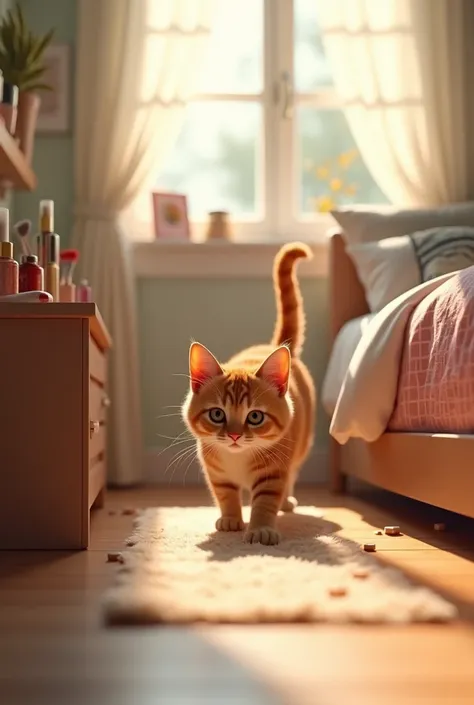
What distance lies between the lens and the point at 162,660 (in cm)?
102

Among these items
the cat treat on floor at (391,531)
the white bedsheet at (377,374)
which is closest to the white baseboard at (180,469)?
the white bedsheet at (377,374)

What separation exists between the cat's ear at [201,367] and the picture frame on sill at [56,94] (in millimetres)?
1972

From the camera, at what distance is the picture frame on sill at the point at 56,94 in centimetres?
345

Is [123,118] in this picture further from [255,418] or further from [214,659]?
[214,659]

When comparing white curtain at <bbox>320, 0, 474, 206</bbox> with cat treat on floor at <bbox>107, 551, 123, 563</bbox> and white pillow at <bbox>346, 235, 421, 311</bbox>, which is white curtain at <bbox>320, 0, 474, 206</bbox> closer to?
white pillow at <bbox>346, 235, 421, 311</bbox>

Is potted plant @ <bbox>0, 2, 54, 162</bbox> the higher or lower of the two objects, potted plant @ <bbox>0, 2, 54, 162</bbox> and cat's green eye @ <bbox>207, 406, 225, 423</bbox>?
the higher

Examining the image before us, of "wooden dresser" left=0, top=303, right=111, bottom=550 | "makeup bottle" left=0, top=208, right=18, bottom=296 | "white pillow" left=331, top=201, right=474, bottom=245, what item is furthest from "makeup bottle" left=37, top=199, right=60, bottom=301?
"white pillow" left=331, top=201, right=474, bottom=245

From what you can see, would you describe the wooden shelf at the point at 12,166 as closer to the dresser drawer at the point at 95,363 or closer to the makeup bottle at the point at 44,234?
the makeup bottle at the point at 44,234

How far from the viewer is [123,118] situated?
3.38m

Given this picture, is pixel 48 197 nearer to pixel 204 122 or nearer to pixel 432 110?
pixel 204 122

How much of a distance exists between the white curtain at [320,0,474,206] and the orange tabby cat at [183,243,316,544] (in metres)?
1.77

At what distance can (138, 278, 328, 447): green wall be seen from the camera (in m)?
3.47

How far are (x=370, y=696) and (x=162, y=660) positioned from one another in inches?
10.3

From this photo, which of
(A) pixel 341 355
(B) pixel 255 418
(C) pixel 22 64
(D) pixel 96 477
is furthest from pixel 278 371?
(C) pixel 22 64
